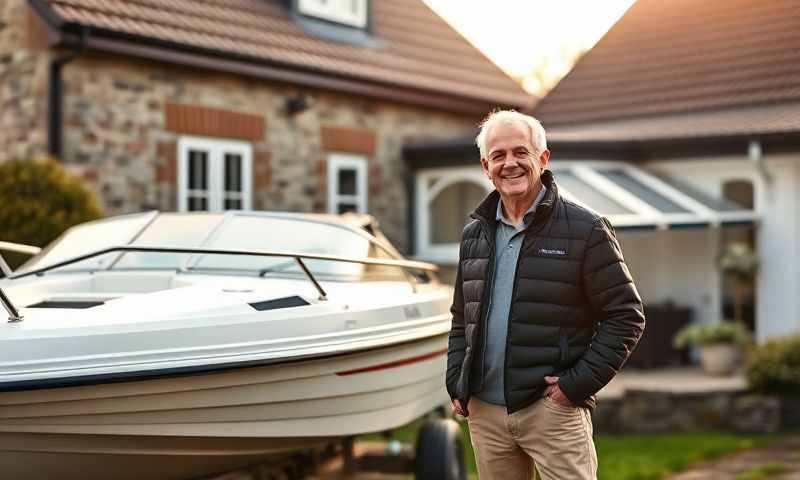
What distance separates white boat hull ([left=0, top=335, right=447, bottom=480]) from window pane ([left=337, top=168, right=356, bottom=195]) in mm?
7139

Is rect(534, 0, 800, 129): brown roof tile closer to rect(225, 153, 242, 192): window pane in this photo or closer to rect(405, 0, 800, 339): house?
rect(405, 0, 800, 339): house

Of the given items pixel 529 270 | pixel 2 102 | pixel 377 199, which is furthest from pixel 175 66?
pixel 529 270

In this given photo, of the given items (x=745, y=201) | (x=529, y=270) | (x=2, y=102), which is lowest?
(x=529, y=270)

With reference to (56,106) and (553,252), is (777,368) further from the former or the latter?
(56,106)

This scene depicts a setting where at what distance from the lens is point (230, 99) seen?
10914 millimetres

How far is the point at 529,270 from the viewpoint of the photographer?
131 inches

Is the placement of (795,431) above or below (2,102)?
below

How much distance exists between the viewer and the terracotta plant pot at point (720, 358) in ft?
36.0

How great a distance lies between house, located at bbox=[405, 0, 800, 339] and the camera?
443 inches

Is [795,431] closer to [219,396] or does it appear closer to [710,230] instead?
[710,230]

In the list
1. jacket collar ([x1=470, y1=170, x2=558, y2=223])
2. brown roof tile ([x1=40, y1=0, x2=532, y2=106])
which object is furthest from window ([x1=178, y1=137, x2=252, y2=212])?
jacket collar ([x1=470, y1=170, x2=558, y2=223])

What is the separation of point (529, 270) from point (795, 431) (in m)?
7.45

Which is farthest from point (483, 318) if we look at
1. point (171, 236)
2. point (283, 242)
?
point (171, 236)

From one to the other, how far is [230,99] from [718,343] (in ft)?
20.2
